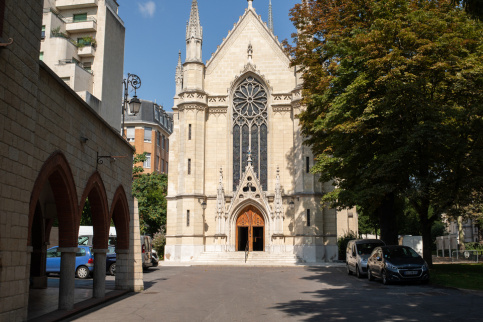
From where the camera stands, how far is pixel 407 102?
1741cm

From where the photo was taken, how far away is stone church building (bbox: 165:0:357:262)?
35062 mm

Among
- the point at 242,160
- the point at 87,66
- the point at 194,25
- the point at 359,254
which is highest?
the point at 194,25

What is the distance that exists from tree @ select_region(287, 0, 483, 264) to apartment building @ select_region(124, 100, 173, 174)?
42.2 meters

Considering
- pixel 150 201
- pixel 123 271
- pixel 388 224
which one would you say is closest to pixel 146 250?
pixel 123 271

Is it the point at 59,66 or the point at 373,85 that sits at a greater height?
the point at 59,66

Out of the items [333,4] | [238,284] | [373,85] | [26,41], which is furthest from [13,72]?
[333,4]

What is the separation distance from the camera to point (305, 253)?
3416 centimetres

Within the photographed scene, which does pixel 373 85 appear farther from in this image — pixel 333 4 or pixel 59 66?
pixel 59 66

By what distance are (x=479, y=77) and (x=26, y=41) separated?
14627 millimetres

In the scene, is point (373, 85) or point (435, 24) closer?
point (435, 24)

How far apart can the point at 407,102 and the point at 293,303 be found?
8729 mm

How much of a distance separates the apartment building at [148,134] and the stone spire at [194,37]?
24.6 metres

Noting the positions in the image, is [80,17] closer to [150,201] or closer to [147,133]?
[150,201]

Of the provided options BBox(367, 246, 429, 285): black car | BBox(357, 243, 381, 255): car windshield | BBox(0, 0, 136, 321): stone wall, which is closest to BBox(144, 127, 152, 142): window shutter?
BBox(357, 243, 381, 255): car windshield
